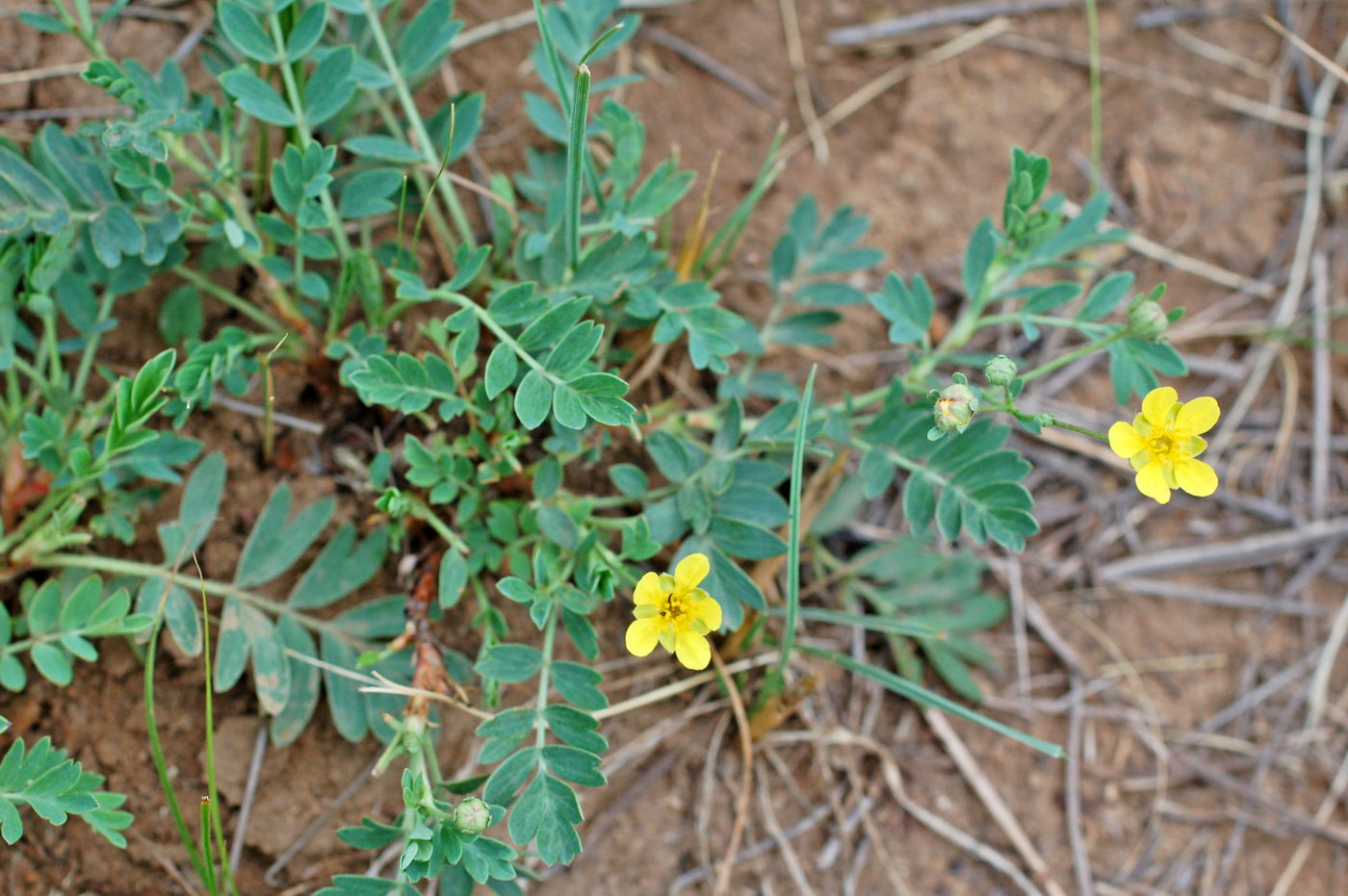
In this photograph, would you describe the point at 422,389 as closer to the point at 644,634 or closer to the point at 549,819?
the point at 644,634

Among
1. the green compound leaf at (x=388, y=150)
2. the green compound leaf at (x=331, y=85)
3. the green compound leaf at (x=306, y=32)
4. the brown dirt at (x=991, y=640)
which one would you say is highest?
the green compound leaf at (x=306, y=32)

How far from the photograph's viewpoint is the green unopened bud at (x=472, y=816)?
2105mm

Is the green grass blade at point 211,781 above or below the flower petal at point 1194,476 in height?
below

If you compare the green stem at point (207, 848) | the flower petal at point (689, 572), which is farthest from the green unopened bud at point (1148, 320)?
the green stem at point (207, 848)

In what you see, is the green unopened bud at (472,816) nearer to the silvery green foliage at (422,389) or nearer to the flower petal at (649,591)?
the silvery green foliage at (422,389)

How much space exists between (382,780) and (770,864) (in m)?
1.13

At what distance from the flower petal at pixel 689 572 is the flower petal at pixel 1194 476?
110 centimetres

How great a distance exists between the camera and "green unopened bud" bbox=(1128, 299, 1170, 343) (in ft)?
8.02

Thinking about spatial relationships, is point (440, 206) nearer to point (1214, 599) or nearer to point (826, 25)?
point (826, 25)

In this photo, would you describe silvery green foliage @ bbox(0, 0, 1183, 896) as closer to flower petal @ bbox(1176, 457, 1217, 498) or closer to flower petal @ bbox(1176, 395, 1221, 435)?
flower petal @ bbox(1176, 395, 1221, 435)

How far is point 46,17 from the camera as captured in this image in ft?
8.41

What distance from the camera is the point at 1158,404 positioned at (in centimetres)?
236

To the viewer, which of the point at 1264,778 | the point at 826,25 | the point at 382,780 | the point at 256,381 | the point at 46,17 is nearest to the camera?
the point at 46,17

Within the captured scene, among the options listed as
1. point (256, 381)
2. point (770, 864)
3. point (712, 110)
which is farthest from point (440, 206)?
point (770, 864)
